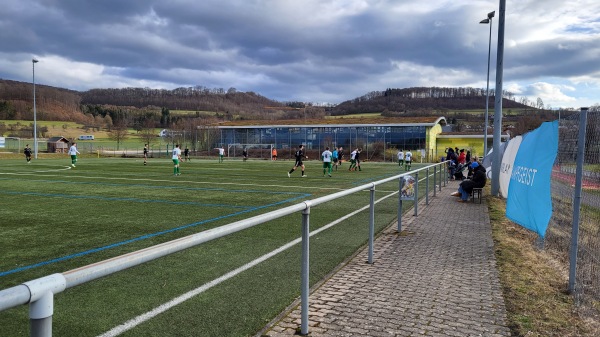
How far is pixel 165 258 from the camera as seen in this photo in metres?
6.62

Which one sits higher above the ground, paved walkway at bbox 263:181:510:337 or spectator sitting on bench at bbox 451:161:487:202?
spectator sitting on bench at bbox 451:161:487:202

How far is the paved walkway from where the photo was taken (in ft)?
14.1

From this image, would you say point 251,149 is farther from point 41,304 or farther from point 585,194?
point 41,304

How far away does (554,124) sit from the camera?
666 centimetres

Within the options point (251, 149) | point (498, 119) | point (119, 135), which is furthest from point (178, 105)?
point (498, 119)

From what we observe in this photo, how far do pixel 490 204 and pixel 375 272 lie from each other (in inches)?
350

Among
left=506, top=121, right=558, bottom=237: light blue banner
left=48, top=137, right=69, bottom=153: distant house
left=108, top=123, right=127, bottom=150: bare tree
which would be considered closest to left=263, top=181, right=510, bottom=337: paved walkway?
left=506, top=121, right=558, bottom=237: light blue banner

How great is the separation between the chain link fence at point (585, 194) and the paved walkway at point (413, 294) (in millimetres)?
1002

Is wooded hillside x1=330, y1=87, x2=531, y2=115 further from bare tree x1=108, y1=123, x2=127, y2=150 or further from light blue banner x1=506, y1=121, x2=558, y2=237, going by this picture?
light blue banner x1=506, y1=121, x2=558, y2=237

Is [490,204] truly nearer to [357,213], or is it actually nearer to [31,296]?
[357,213]

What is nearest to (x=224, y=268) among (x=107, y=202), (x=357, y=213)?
Answer: (x=357, y=213)

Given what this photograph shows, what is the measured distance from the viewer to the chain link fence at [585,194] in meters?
5.09

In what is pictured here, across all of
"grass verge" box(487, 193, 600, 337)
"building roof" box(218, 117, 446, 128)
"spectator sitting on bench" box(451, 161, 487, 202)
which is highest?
"building roof" box(218, 117, 446, 128)

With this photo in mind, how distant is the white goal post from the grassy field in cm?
5440
